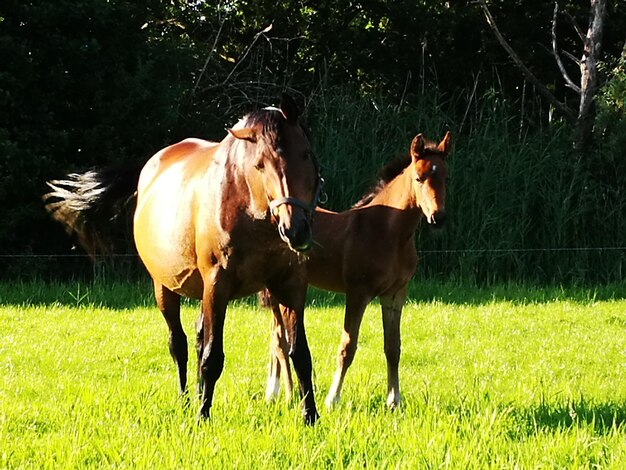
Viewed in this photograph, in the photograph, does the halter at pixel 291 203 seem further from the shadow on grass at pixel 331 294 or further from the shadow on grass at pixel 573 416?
the shadow on grass at pixel 331 294

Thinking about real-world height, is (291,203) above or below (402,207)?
above

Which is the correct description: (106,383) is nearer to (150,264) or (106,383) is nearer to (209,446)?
(150,264)

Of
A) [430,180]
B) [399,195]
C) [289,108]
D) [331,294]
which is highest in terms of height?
[289,108]

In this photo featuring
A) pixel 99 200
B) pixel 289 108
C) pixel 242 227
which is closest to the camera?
pixel 289 108

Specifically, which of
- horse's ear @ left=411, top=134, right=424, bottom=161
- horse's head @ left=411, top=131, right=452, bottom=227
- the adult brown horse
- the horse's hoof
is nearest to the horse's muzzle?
the horse's hoof

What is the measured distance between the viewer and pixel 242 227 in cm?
449

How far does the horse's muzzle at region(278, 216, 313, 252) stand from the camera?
3.97 metres

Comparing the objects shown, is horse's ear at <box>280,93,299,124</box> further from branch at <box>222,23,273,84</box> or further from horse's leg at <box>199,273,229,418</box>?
branch at <box>222,23,273,84</box>

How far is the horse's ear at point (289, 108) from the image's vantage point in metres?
4.36

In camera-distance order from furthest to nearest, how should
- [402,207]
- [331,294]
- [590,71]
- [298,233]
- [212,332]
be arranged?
[590,71] → [331,294] → [402,207] → [212,332] → [298,233]

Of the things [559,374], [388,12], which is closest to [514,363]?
[559,374]

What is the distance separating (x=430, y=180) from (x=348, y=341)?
132 cm

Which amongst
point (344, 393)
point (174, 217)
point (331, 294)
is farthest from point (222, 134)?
point (174, 217)

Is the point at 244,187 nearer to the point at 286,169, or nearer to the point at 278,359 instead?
the point at 286,169
